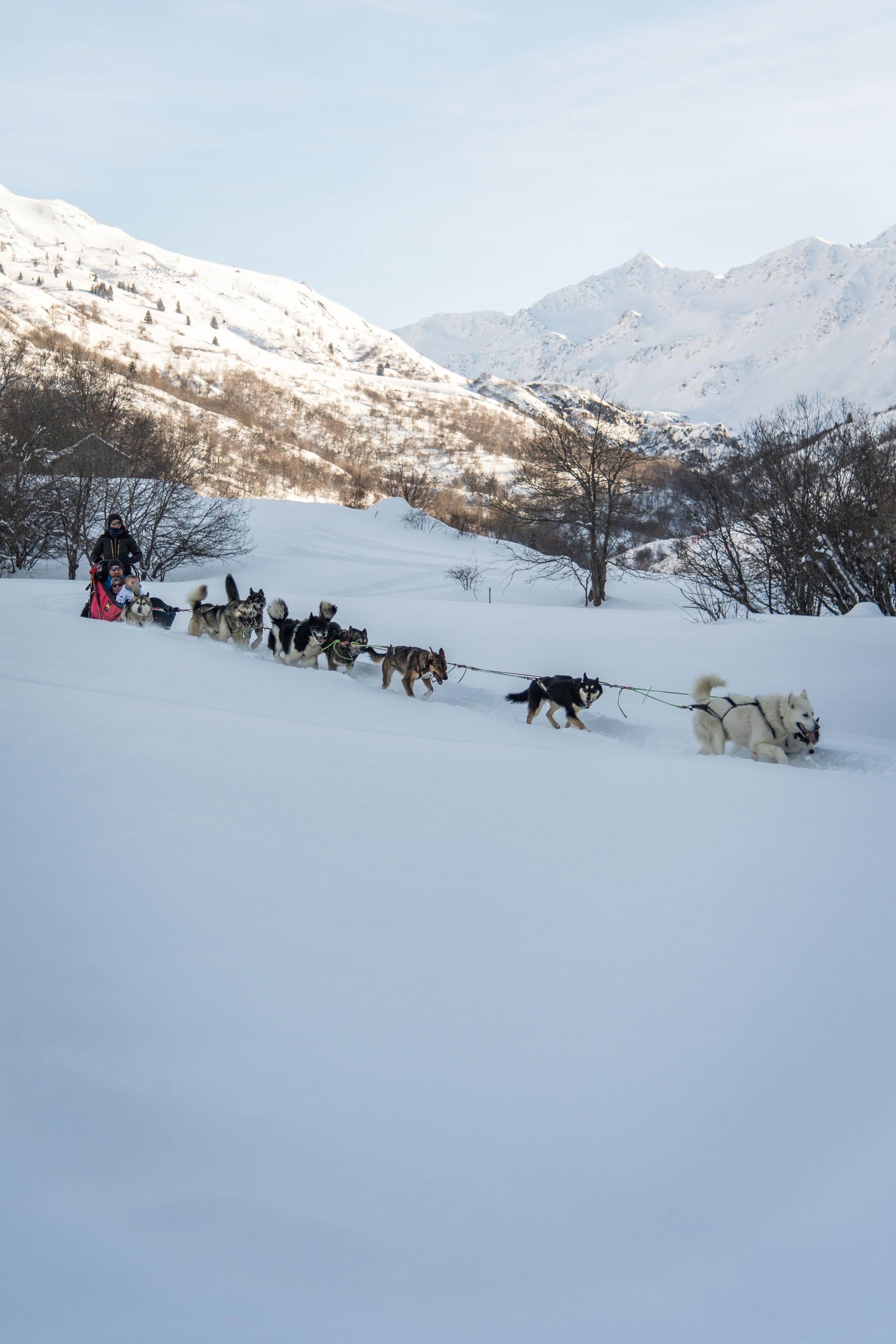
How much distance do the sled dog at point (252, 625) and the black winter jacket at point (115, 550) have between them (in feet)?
4.70

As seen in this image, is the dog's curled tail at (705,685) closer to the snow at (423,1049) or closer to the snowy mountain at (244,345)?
the snow at (423,1049)

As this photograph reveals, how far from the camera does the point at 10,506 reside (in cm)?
2270

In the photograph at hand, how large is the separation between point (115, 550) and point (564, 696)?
6855mm

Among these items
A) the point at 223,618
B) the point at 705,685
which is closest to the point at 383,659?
the point at 223,618

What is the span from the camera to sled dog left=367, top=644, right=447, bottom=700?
844 centimetres

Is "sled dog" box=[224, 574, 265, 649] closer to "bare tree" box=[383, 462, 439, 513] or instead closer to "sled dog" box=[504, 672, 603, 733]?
"sled dog" box=[504, 672, 603, 733]

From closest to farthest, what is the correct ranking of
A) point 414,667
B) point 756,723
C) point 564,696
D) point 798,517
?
point 756,723
point 564,696
point 414,667
point 798,517

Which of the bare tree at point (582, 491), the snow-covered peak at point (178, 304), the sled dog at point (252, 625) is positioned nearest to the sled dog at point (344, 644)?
the sled dog at point (252, 625)

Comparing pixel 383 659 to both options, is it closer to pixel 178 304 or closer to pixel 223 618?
pixel 223 618

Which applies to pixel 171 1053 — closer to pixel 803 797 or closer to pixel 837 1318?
pixel 837 1318

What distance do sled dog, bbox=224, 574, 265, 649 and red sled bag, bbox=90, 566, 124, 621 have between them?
157 cm

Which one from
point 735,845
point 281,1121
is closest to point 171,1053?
point 281,1121

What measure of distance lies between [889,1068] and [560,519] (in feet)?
76.9

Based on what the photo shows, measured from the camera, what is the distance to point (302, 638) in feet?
31.1
